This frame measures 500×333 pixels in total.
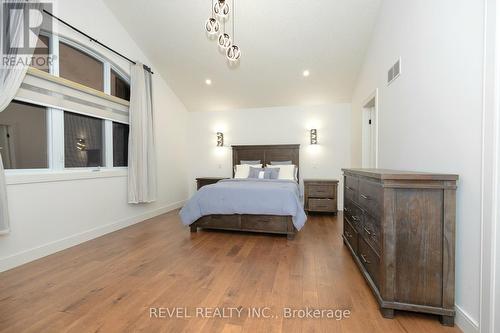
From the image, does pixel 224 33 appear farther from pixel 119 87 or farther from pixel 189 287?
pixel 189 287

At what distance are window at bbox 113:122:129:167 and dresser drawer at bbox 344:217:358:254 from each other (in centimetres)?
363

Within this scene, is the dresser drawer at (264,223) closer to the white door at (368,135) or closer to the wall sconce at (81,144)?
the white door at (368,135)

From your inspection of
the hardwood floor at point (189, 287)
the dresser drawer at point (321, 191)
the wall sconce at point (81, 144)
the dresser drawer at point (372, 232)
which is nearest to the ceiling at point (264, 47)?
the dresser drawer at point (321, 191)

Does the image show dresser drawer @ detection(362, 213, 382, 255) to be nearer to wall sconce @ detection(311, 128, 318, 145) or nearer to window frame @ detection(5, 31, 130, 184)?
wall sconce @ detection(311, 128, 318, 145)

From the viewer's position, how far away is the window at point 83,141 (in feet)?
9.64

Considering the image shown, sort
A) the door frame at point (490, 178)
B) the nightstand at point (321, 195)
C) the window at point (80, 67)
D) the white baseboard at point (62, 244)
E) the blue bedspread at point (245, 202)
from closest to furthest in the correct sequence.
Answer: the door frame at point (490, 178)
the white baseboard at point (62, 244)
the window at point (80, 67)
the blue bedspread at point (245, 202)
the nightstand at point (321, 195)

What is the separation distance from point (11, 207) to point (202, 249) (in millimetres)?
1987

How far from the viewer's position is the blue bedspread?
10.1 feet

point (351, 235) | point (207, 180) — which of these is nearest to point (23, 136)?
point (207, 180)

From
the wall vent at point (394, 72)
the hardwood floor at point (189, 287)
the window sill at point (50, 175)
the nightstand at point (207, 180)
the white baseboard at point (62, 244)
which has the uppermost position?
the wall vent at point (394, 72)

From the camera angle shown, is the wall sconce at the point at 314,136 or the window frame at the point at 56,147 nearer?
the window frame at the point at 56,147

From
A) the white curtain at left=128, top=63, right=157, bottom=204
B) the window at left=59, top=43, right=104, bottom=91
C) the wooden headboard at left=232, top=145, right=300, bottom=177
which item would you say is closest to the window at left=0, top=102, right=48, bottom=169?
the window at left=59, top=43, right=104, bottom=91

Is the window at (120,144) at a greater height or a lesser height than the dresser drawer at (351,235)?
greater

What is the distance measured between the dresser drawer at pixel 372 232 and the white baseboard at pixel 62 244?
3.39m
